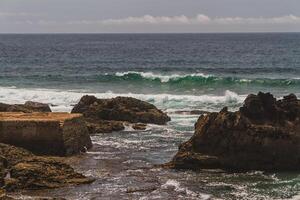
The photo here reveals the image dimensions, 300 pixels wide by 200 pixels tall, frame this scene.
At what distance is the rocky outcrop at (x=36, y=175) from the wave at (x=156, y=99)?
66.9ft

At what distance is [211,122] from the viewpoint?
25047mm

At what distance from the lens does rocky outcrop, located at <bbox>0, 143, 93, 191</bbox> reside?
68.9ft

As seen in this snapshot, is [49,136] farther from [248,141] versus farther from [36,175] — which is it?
[248,141]

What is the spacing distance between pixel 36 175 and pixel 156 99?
27.7 meters

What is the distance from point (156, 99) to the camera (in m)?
48.7

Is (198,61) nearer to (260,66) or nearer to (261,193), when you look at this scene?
(260,66)

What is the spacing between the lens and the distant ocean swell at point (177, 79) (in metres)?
62.0

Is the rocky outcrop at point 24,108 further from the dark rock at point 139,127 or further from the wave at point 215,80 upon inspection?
the wave at point 215,80

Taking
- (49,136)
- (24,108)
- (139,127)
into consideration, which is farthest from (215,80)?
(49,136)

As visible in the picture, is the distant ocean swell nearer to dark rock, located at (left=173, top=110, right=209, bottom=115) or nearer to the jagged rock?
dark rock, located at (left=173, top=110, right=209, bottom=115)

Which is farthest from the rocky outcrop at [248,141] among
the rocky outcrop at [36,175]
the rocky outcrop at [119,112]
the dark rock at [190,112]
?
the dark rock at [190,112]

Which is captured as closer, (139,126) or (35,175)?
(35,175)

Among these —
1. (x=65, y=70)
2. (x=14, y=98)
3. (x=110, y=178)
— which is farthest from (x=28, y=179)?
(x=65, y=70)

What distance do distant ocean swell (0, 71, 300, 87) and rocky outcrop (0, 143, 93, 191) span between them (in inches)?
1577
